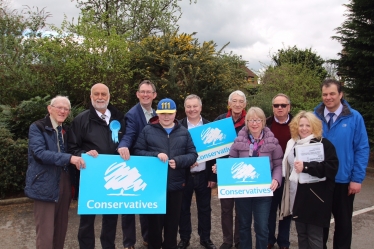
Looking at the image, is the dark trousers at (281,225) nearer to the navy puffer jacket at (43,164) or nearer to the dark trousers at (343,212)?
the dark trousers at (343,212)

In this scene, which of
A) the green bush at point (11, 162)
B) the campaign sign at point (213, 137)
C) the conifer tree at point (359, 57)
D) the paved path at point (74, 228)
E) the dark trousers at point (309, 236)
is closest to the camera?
the dark trousers at point (309, 236)

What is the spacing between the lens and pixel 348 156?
3.82 meters

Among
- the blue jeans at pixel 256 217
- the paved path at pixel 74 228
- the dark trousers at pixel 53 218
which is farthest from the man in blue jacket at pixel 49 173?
the blue jeans at pixel 256 217

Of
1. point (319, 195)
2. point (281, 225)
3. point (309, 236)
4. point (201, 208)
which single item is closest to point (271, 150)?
point (319, 195)

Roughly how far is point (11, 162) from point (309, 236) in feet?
18.7

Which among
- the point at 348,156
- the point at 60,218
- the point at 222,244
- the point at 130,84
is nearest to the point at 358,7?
the point at 130,84

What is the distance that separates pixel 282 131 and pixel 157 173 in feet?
5.93

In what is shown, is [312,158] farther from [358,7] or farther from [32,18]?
[32,18]

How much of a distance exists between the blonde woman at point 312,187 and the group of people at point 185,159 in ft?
0.04

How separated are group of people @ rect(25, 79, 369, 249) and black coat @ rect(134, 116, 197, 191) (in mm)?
12

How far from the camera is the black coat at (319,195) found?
350 centimetres

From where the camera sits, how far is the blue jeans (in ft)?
12.7

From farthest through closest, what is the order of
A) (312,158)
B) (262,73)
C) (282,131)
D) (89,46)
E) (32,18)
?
(262,73) < (32,18) < (89,46) < (282,131) < (312,158)

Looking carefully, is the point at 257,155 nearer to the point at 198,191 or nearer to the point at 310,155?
the point at 310,155
